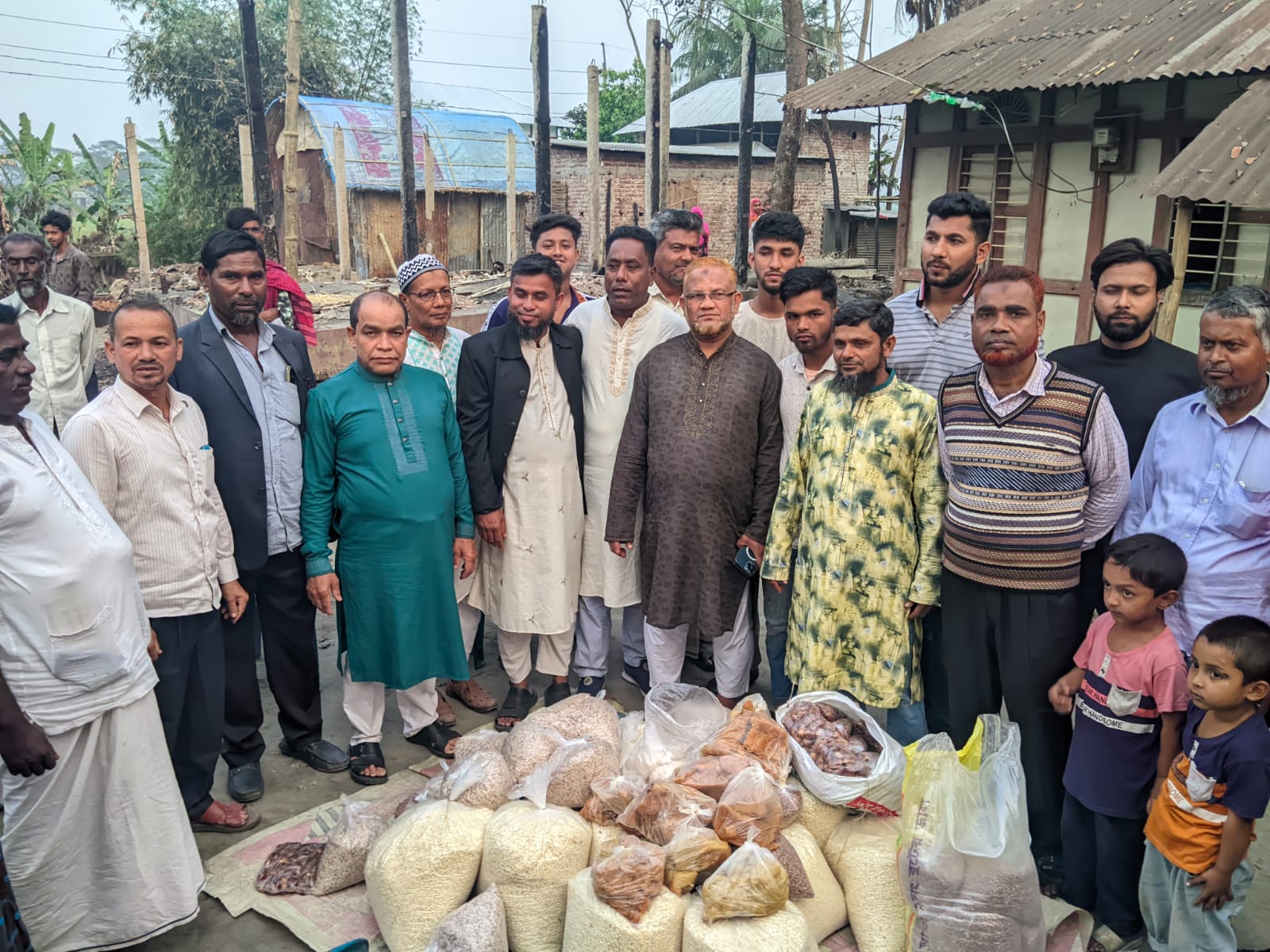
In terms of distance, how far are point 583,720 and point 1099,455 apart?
190cm

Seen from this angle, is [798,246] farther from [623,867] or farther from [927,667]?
[623,867]

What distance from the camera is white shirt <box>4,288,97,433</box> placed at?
17.6 feet

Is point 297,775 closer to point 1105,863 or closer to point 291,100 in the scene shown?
point 1105,863

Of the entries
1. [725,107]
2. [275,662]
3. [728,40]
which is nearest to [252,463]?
[275,662]

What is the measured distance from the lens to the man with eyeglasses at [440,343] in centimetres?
410

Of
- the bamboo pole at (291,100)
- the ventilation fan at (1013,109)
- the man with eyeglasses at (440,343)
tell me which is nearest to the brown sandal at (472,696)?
the man with eyeglasses at (440,343)

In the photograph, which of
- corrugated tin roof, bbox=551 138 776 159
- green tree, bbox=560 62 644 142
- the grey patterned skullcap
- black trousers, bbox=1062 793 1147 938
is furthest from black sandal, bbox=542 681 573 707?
green tree, bbox=560 62 644 142

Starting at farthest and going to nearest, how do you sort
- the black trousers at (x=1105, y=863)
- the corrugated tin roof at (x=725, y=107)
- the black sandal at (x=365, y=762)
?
the corrugated tin roof at (x=725, y=107) → the black sandal at (x=365, y=762) → the black trousers at (x=1105, y=863)

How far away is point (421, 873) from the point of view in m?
2.79

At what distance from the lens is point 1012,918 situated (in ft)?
8.51

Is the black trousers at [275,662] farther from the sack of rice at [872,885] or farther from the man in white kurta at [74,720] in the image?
the sack of rice at [872,885]

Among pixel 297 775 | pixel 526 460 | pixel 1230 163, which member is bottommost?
pixel 297 775

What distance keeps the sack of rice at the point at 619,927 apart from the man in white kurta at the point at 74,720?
1230 mm

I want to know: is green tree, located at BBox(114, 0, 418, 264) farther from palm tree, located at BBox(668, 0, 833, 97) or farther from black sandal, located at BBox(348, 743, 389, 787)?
black sandal, located at BBox(348, 743, 389, 787)
